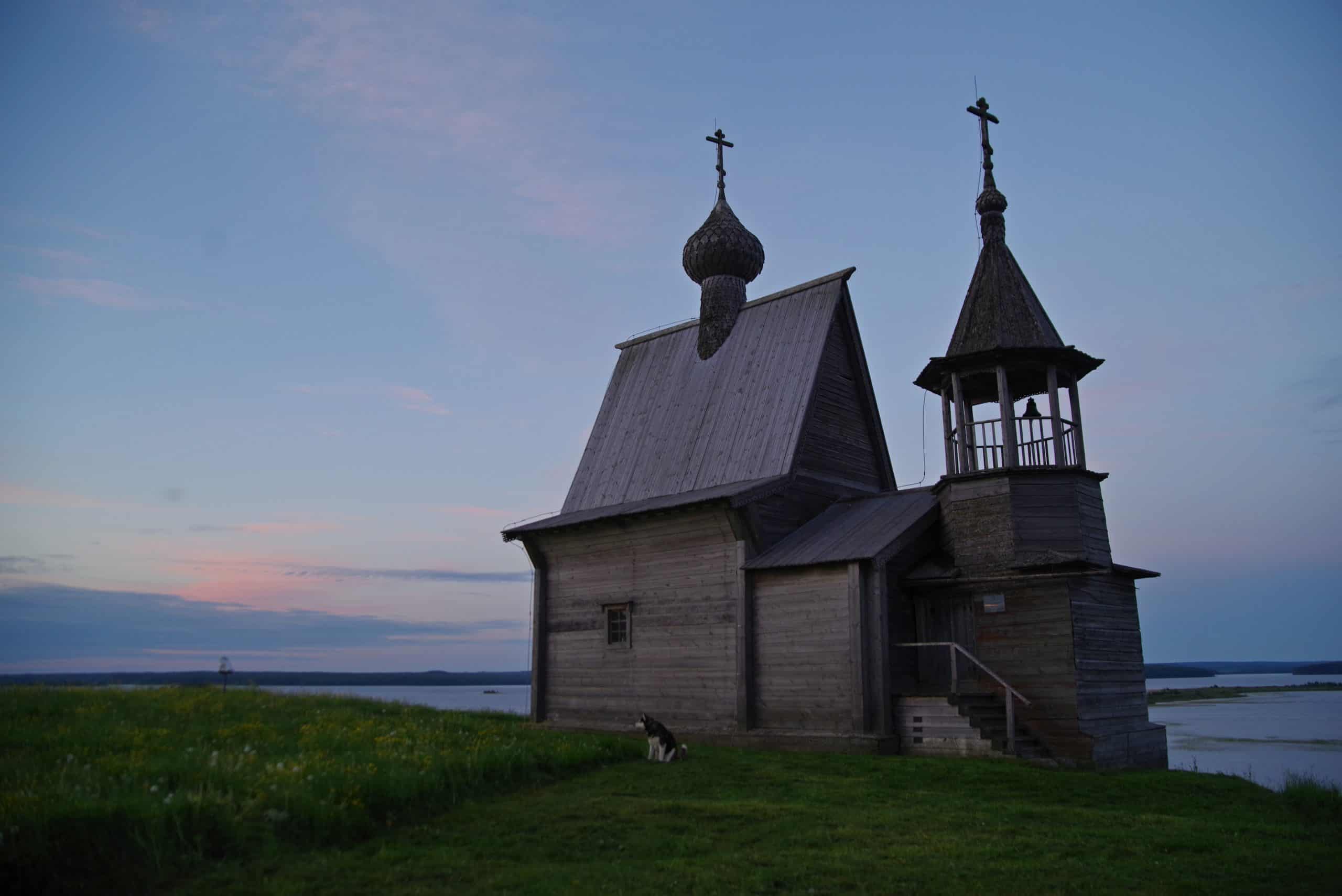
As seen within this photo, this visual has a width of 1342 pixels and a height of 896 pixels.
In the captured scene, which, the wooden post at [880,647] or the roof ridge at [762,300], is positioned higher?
the roof ridge at [762,300]

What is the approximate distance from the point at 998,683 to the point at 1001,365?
20.3 feet

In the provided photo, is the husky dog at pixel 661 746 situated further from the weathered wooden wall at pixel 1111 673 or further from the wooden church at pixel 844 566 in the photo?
the weathered wooden wall at pixel 1111 673

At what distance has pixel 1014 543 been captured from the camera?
1939cm

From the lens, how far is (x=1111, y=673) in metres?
19.3

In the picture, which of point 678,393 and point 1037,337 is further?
point 678,393

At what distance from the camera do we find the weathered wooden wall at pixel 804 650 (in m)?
19.7

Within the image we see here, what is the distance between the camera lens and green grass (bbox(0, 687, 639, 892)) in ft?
29.5

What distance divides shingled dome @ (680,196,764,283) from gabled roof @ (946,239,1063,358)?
8288 mm

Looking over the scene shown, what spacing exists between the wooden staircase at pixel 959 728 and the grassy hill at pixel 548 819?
203 cm

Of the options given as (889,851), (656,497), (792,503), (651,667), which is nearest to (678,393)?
(656,497)

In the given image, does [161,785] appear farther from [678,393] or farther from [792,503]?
[678,393]

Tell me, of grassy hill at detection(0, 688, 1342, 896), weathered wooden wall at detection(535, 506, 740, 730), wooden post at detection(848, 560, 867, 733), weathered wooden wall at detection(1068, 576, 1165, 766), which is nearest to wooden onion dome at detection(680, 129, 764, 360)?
weathered wooden wall at detection(535, 506, 740, 730)

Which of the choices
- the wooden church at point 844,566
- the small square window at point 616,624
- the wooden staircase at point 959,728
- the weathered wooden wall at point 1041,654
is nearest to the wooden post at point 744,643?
the wooden church at point 844,566

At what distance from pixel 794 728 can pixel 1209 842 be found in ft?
32.4
